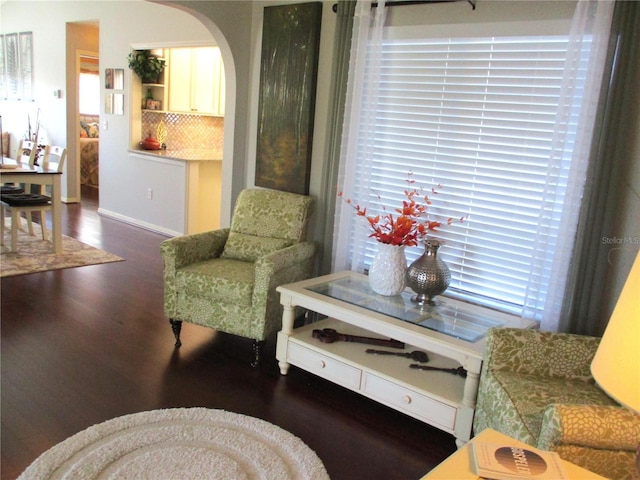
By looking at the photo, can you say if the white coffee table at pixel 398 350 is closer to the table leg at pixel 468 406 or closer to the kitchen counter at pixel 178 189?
the table leg at pixel 468 406

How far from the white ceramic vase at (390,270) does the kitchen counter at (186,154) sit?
3313 mm

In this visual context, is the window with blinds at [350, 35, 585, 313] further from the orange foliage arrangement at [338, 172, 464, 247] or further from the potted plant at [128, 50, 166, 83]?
the potted plant at [128, 50, 166, 83]

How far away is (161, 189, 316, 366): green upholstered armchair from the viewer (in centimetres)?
323

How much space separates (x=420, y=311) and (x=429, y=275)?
201 millimetres

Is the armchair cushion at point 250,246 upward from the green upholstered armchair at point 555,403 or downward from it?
upward

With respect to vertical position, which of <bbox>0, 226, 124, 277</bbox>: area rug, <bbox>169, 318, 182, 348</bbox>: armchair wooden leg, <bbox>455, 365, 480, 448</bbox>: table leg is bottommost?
<bbox>0, 226, 124, 277</bbox>: area rug

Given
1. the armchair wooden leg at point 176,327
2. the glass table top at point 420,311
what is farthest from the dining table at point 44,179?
the glass table top at point 420,311

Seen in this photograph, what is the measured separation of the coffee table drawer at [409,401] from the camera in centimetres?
259

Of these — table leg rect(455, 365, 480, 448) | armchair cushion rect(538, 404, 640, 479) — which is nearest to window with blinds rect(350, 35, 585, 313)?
table leg rect(455, 365, 480, 448)

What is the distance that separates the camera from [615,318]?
1204 millimetres

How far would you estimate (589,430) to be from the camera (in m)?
1.83

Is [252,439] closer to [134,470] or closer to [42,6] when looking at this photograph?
[134,470]

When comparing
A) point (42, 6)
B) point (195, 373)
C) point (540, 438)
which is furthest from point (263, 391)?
point (42, 6)

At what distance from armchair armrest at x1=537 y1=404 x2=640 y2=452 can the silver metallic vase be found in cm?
119
